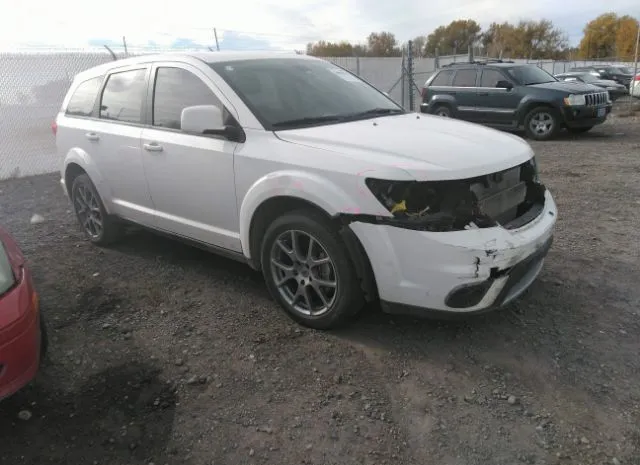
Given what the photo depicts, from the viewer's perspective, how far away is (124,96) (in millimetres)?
4402

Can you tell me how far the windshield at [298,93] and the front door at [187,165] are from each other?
21 cm

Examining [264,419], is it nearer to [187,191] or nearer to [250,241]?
[250,241]

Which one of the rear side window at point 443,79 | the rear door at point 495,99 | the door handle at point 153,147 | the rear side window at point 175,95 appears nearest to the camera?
the rear side window at point 175,95

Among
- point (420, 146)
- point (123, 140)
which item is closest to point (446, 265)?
point (420, 146)

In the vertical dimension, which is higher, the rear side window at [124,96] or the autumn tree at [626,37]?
the autumn tree at [626,37]

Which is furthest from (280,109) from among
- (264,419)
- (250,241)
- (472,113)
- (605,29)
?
(605,29)

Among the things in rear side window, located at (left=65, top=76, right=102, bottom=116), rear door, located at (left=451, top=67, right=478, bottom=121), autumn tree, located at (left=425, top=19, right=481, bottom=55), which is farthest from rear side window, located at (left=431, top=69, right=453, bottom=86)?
autumn tree, located at (left=425, top=19, right=481, bottom=55)

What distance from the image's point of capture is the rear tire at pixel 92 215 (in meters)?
4.86

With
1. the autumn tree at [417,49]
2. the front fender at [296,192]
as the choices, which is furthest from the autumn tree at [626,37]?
the front fender at [296,192]

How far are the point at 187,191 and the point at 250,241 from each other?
69cm

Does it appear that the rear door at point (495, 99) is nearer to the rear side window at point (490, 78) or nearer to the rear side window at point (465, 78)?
the rear side window at point (490, 78)

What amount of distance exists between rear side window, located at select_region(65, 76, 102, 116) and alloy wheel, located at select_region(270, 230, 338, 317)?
2669mm

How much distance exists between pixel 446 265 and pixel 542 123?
967cm

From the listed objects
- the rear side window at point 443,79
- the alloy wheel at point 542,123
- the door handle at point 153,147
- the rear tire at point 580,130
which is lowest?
the rear tire at point 580,130
